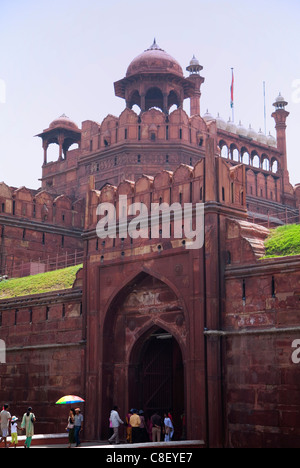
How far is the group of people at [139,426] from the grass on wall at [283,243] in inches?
174

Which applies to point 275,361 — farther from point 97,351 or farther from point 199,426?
point 97,351

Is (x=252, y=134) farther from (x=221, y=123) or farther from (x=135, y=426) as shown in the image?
(x=135, y=426)

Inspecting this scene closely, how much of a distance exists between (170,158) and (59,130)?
8214mm

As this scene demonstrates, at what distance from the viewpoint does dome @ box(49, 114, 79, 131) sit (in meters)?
36.1

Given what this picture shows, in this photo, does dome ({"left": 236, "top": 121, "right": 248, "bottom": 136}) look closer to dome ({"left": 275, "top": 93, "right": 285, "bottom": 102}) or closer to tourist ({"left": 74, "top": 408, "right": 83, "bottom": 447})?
dome ({"left": 275, "top": 93, "right": 285, "bottom": 102})

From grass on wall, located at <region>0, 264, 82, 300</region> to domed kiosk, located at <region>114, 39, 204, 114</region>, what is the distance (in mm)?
11086

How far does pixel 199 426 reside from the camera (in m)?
14.9

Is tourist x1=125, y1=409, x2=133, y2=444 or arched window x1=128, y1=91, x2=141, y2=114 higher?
arched window x1=128, y1=91, x2=141, y2=114

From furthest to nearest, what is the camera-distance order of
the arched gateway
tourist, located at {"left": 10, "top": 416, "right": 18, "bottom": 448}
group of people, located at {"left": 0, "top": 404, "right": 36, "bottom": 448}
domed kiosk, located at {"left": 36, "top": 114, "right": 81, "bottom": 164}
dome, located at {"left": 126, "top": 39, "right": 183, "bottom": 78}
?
domed kiosk, located at {"left": 36, "top": 114, "right": 81, "bottom": 164} → dome, located at {"left": 126, "top": 39, "right": 183, "bottom": 78} → the arched gateway → tourist, located at {"left": 10, "top": 416, "right": 18, "bottom": 448} → group of people, located at {"left": 0, "top": 404, "right": 36, "bottom": 448}

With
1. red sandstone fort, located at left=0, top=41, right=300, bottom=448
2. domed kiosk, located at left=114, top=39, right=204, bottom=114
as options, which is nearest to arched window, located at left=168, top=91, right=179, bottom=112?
domed kiosk, located at left=114, top=39, right=204, bottom=114

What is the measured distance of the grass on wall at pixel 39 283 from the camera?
888 inches

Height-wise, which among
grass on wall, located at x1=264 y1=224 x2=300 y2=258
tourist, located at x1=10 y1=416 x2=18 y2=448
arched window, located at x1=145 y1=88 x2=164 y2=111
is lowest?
tourist, located at x1=10 y1=416 x2=18 y2=448

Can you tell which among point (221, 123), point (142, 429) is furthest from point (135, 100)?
point (142, 429)

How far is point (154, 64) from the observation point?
33188 millimetres
